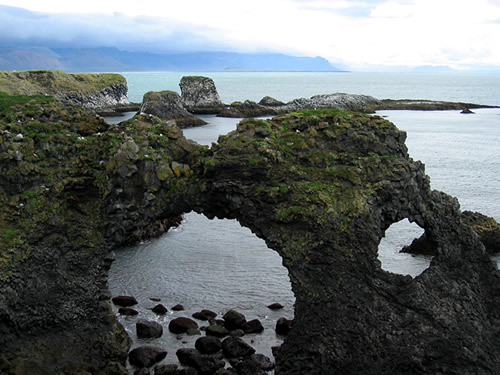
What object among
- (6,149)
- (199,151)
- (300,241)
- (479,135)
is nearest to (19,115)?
(6,149)

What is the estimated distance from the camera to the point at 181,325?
26000 mm

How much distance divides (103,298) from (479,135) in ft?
287

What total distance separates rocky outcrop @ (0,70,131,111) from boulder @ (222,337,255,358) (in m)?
97.5

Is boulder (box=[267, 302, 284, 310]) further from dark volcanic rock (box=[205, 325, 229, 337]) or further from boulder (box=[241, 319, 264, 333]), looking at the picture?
dark volcanic rock (box=[205, 325, 229, 337])

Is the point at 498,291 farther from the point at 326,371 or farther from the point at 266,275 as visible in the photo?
the point at 266,275

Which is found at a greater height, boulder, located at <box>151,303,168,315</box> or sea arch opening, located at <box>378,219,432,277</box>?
sea arch opening, located at <box>378,219,432,277</box>

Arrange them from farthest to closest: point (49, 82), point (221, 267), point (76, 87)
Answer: point (76, 87), point (49, 82), point (221, 267)

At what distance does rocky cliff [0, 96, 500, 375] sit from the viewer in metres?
20.9

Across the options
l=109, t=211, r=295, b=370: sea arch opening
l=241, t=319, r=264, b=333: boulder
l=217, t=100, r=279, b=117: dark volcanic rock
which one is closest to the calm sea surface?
l=109, t=211, r=295, b=370: sea arch opening

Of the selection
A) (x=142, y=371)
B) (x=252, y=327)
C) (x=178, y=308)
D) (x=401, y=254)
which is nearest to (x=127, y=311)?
(x=178, y=308)

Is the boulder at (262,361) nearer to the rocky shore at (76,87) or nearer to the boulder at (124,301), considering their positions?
the boulder at (124,301)

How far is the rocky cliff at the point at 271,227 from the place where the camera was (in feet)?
68.4

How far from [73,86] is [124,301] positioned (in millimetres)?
112329

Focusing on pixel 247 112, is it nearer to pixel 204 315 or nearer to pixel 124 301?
pixel 124 301
